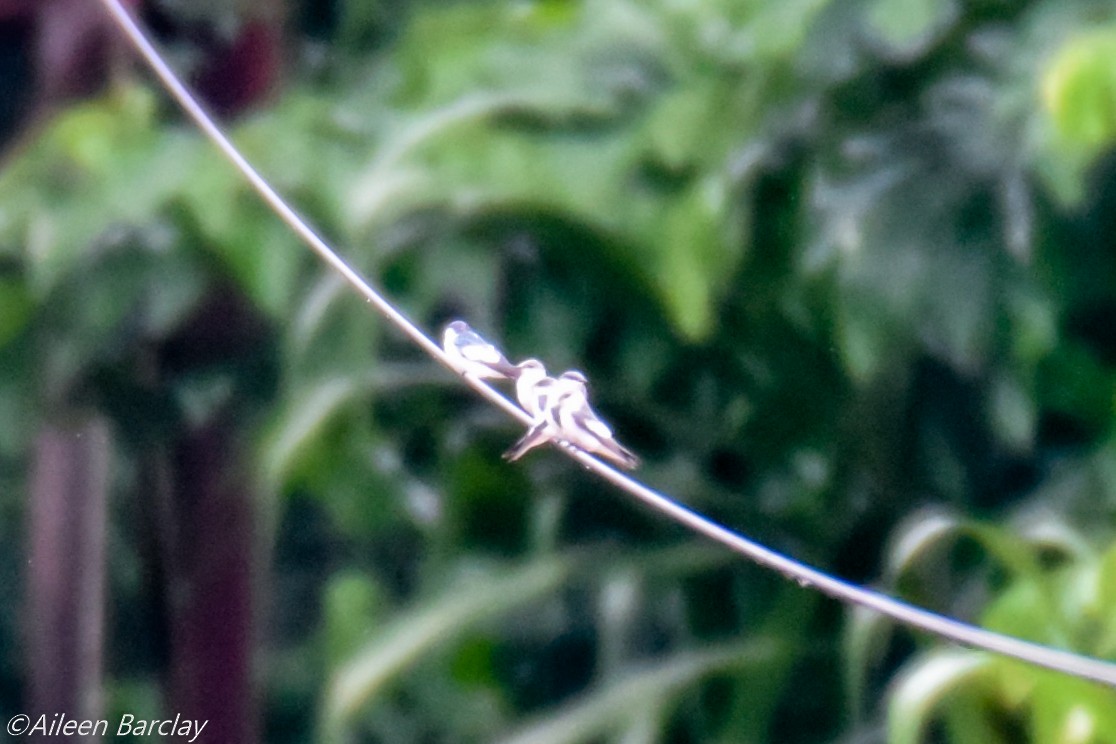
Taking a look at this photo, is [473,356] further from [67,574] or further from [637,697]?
[67,574]

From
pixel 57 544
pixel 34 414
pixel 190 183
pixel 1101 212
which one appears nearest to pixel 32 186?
pixel 190 183

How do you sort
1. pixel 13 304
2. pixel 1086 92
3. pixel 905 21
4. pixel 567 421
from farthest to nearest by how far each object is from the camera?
1. pixel 13 304
2. pixel 905 21
3. pixel 1086 92
4. pixel 567 421

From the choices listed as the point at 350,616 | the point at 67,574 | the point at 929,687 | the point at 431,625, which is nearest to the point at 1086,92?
the point at 929,687

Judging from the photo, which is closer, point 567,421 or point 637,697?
point 567,421

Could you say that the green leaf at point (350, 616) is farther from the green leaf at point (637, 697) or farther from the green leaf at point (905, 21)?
the green leaf at point (905, 21)

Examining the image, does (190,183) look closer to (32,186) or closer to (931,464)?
(32,186)

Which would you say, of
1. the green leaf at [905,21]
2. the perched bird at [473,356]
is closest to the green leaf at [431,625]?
the green leaf at [905,21]
